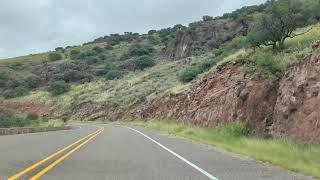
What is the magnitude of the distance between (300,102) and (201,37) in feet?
298

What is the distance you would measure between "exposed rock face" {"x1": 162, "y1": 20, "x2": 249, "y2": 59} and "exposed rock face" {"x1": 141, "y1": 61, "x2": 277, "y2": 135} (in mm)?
53828

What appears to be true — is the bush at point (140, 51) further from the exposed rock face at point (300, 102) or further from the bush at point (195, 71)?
the exposed rock face at point (300, 102)

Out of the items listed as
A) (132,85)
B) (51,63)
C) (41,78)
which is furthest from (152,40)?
(132,85)

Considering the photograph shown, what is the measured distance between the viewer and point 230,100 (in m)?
37.1

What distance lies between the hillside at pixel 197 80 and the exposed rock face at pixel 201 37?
227 mm

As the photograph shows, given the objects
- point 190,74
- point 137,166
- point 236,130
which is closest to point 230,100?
point 236,130

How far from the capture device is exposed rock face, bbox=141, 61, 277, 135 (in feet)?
105

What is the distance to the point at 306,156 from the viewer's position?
57.7ft

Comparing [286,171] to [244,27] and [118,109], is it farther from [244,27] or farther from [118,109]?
[244,27]

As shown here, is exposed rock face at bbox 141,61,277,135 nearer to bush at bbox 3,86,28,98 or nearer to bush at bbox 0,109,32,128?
bush at bbox 0,109,32,128

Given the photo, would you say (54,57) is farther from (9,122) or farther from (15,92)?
(9,122)

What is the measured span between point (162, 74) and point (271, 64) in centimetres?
6590

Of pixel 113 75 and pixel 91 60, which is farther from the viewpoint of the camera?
pixel 91 60

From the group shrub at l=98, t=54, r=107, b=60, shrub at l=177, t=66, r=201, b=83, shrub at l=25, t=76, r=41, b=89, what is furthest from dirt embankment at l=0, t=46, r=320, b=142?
shrub at l=98, t=54, r=107, b=60
